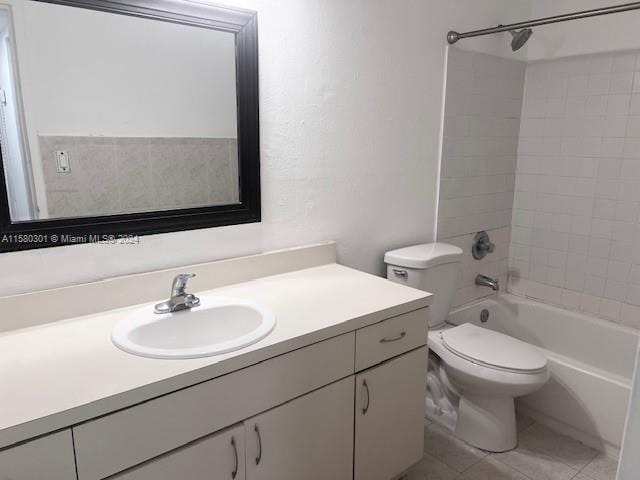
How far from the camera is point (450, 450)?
6.82ft

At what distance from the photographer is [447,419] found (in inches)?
88.2

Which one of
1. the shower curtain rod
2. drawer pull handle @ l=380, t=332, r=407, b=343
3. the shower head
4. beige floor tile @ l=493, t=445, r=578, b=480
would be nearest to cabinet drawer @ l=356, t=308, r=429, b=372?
drawer pull handle @ l=380, t=332, r=407, b=343

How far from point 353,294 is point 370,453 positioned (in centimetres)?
54

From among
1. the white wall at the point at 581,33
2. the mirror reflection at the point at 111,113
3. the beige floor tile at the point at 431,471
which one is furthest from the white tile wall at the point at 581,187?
the mirror reflection at the point at 111,113

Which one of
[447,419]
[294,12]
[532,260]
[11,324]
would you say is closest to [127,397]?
[11,324]

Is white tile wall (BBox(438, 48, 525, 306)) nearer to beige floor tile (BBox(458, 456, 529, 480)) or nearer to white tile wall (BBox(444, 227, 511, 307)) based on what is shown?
white tile wall (BBox(444, 227, 511, 307))

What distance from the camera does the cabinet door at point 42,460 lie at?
0.92m

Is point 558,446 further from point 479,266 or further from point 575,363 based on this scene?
point 479,266

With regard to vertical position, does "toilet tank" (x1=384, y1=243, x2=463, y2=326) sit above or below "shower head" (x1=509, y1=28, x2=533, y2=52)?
below

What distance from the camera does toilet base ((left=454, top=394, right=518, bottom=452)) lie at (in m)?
2.06

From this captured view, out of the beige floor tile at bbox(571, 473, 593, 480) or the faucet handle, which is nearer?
the faucet handle

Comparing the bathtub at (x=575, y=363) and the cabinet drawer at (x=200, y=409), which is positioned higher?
the cabinet drawer at (x=200, y=409)

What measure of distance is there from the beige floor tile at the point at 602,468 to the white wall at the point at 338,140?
4.00ft

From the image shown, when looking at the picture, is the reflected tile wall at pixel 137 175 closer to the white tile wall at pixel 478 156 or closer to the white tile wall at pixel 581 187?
the white tile wall at pixel 478 156
